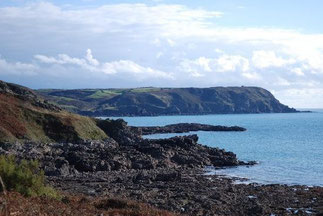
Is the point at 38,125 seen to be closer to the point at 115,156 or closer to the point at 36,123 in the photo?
the point at 36,123

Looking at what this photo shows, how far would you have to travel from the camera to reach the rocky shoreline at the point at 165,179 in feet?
109

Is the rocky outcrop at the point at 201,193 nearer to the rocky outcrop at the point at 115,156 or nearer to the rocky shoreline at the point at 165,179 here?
the rocky shoreline at the point at 165,179

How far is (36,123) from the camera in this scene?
236 ft

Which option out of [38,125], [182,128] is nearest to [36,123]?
[38,125]

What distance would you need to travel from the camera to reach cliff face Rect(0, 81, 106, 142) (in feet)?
221

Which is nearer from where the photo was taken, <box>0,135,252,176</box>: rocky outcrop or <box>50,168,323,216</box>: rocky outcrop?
<box>50,168,323,216</box>: rocky outcrop

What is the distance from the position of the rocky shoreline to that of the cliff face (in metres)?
3.64

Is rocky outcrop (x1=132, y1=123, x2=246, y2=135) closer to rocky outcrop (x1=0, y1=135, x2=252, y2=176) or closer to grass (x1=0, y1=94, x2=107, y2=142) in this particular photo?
grass (x1=0, y1=94, x2=107, y2=142)

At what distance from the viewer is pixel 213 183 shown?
45000 mm

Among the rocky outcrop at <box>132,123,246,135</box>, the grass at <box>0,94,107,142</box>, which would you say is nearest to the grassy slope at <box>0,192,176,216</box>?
the grass at <box>0,94,107,142</box>

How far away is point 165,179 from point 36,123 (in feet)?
108

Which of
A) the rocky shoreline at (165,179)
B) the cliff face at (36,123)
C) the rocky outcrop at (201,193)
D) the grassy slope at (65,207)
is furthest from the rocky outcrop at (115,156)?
the grassy slope at (65,207)

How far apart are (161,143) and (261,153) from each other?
69.5 feet

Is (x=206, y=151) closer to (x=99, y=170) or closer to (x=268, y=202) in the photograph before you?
(x=99, y=170)
